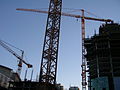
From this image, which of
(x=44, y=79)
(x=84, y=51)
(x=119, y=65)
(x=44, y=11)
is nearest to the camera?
(x=44, y=79)

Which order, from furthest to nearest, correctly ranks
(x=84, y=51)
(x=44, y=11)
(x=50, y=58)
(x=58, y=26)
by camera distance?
(x=84, y=51)
(x=44, y=11)
(x=58, y=26)
(x=50, y=58)

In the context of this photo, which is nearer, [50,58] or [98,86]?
[50,58]

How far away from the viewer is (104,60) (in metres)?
76.9

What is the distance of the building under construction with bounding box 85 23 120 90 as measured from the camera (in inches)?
2687

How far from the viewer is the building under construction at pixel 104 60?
224ft

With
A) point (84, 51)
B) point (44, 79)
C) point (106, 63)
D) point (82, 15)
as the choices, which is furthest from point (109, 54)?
point (44, 79)

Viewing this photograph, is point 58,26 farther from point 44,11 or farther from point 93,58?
point 93,58

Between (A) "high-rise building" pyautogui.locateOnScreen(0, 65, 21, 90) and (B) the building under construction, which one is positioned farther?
(B) the building under construction

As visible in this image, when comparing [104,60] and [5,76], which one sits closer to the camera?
[5,76]

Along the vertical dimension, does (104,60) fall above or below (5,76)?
above

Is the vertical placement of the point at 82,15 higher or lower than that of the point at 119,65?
higher

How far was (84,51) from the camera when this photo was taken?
292ft

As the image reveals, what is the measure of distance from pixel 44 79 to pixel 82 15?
6422cm

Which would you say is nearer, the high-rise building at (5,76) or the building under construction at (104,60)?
the high-rise building at (5,76)
